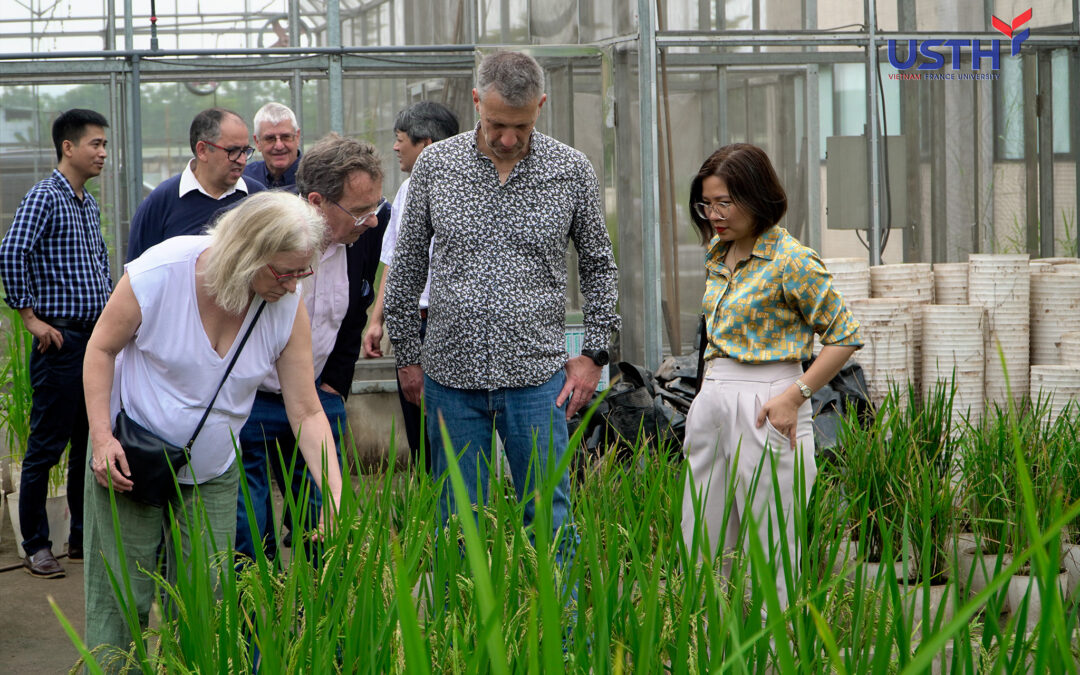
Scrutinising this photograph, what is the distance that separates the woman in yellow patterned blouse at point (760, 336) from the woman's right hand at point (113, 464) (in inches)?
50.8

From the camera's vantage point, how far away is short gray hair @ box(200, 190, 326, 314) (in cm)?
236

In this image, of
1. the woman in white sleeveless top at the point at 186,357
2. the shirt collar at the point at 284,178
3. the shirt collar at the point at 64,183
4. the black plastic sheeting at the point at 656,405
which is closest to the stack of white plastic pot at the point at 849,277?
the black plastic sheeting at the point at 656,405

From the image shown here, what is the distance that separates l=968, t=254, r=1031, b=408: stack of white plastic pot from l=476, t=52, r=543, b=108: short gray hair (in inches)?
140

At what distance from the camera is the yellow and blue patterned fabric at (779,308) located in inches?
115

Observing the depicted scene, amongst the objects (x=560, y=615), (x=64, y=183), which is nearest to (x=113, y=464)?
(x=560, y=615)

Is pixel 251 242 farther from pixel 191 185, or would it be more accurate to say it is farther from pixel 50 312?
pixel 50 312

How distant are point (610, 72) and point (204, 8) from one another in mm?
2262

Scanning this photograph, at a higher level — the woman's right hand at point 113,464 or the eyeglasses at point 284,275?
the eyeglasses at point 284,275

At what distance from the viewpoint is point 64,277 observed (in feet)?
15.3

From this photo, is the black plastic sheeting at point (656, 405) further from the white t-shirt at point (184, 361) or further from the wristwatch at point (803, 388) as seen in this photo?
the white t-shirt at point (184, 361)

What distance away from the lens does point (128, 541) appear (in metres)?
2.48

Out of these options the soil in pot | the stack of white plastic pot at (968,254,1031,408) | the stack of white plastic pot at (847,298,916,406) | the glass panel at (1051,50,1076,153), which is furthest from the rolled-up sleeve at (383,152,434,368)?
the glass panel at (1051,50,1076,153)

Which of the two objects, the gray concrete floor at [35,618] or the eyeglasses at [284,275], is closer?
the eyeglasses at [284,275]

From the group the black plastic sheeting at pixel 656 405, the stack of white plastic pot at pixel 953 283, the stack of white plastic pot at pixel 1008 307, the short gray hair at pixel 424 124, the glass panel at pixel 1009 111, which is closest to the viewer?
the short gray hair at pixel 424 124
